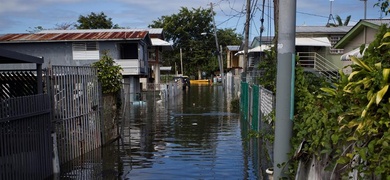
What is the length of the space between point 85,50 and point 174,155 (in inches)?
970

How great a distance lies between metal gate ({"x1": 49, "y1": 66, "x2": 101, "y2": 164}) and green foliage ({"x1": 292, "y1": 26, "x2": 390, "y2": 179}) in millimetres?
6493

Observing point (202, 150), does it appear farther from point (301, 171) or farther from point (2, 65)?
point (301, 171)

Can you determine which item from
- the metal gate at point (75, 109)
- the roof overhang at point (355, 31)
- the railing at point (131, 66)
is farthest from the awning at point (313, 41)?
the metal gate at point (75, 109)

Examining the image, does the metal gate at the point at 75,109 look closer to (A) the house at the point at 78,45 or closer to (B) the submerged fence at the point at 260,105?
(B) the submerged fence at the point at 260,105

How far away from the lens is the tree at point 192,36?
7794 cm

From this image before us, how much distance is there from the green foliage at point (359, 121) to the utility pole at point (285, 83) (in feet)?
1.24

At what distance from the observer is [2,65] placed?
35.1ft

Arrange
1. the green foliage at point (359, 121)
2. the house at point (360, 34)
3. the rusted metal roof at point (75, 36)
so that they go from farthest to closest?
1. the rusted metal roof at point (75, 36)
2. the house at point (360, 34)
3. the green foliage at point (359, 121)

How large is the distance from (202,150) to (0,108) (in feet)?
21.0

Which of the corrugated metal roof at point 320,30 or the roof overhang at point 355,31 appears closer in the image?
the roof overhang at point 355,31

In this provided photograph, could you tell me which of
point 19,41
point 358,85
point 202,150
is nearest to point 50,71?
point 202,150

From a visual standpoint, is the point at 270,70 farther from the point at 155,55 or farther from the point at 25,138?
the point at 155,55

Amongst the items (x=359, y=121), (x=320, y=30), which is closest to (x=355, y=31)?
(x=320, y=30)

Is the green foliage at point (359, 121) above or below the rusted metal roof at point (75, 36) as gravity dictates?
below
